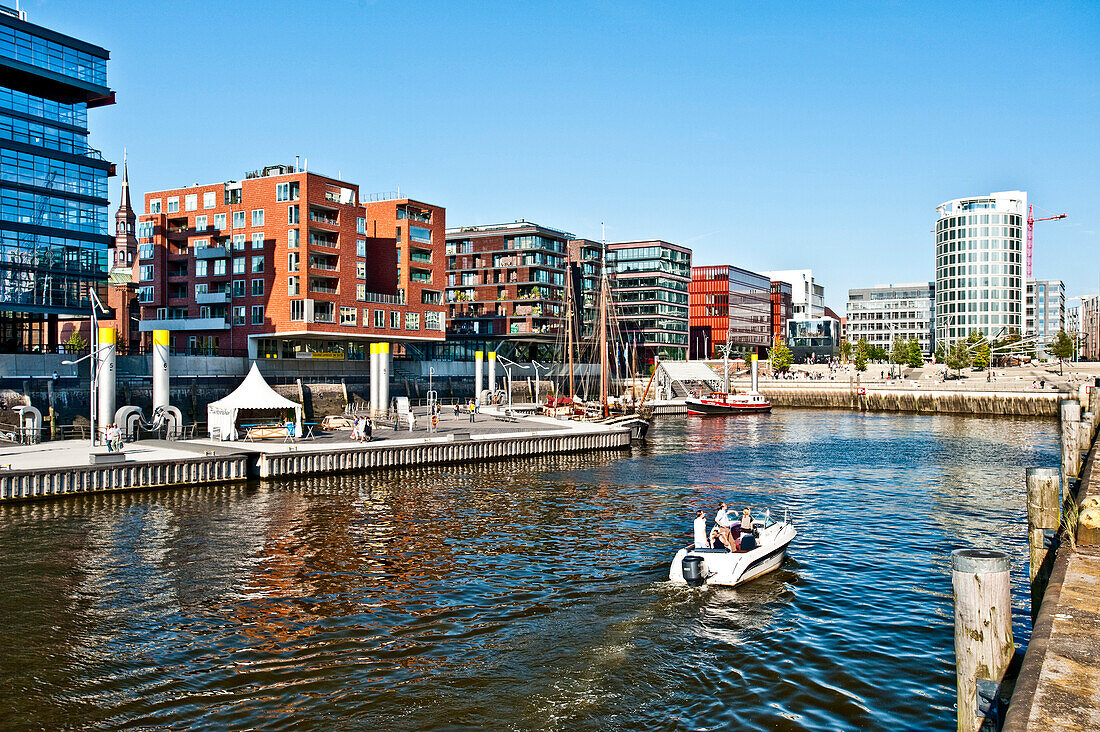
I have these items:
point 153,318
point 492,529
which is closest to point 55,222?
point 153,318

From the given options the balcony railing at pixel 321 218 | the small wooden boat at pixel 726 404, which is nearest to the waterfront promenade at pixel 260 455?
the balcony railing at pixel 321 218

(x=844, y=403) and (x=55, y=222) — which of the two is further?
(x=844, y=403)

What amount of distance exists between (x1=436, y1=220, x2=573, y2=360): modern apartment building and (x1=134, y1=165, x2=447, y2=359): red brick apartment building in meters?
35.2

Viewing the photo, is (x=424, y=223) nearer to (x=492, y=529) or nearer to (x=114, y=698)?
(x=492, y=529)

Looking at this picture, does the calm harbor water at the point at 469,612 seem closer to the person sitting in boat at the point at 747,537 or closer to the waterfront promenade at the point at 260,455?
the person sitting in boat at the point at 747,537

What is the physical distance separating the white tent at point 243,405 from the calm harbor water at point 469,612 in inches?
445

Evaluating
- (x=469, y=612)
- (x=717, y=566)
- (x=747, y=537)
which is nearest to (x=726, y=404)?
(x=747, y=537)

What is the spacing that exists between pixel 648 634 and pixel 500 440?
3902 centimetres

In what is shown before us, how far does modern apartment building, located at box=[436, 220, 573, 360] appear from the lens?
144000 mm

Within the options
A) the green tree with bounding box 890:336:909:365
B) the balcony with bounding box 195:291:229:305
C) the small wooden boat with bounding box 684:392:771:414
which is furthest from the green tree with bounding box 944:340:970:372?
the balcony with bounding box 195:291:229:305

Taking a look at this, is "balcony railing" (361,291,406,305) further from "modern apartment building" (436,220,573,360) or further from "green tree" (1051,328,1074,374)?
"green tree" (1051,328,1074,374)

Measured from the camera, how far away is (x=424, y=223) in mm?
109750

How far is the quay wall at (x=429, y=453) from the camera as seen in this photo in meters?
49.9

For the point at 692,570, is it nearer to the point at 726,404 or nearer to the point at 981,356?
the point at 726,404
